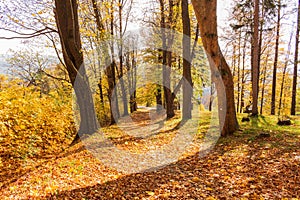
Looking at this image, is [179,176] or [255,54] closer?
[179,176]

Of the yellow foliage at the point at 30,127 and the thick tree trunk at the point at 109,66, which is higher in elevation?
the thick tree trunk at the point at 109,66

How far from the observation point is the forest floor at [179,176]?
10.4ft

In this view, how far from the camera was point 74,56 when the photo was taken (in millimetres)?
6914

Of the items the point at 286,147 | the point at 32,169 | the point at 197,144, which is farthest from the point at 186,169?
the point at 32,169

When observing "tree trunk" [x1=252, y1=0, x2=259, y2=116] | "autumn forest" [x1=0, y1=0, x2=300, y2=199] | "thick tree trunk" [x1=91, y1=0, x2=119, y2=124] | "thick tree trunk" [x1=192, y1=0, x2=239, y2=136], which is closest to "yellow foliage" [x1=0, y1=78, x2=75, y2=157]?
"autumn forest" [x1=0, y1=0, x2=300, y2=199]

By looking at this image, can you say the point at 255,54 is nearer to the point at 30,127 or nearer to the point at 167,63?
the point at 167,63

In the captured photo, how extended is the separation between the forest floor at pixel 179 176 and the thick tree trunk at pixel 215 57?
1023mm

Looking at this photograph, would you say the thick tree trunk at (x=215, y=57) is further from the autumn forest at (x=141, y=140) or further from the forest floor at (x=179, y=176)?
the forest floor at (x=179, y=176)

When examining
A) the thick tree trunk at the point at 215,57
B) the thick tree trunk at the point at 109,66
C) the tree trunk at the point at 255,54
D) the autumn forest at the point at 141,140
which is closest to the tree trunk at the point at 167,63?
the autumn forest at the point at 141,140

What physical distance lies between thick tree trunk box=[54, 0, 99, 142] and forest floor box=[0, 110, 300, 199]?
88.5 inches

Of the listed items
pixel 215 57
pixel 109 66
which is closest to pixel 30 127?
pixel 215 57

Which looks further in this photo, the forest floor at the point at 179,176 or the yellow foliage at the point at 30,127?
the yellow foliage at the point at 30,127

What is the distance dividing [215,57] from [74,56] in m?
5.01

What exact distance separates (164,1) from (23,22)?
7.60 m
